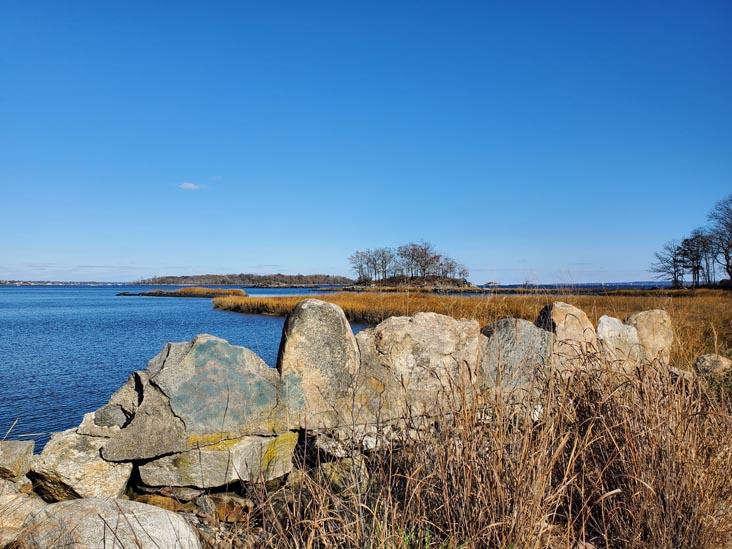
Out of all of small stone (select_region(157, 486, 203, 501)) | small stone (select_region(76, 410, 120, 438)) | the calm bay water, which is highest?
small stone (select_region(76, 410, 120, 438))

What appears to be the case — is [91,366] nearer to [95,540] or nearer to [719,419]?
[95,540]

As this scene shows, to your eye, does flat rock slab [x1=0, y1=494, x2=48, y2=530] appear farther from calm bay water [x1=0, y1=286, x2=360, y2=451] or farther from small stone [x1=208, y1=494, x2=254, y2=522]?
small stone [x1=208, y1=494, x2=254, y2=522]

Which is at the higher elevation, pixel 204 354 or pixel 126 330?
pixel 204 354

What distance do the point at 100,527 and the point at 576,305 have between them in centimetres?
1008

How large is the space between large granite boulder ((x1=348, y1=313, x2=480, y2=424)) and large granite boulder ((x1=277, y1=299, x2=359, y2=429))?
→ 0.22 m

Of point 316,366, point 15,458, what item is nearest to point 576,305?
point 316,366

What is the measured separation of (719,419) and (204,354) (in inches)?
163

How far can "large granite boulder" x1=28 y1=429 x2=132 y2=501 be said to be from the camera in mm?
3877

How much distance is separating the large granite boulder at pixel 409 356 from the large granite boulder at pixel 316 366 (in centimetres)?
22

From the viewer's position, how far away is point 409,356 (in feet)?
15.8

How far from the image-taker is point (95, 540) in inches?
105

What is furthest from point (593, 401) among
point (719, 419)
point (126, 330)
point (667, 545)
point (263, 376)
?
point (126, 330)

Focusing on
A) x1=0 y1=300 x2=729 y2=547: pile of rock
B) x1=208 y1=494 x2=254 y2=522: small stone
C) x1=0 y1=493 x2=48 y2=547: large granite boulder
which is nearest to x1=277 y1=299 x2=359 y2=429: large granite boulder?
x1=0 y1=300 x2=729 y2=547: pile of rock

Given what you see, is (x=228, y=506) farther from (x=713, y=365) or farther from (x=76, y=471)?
(x=713, y=365)
